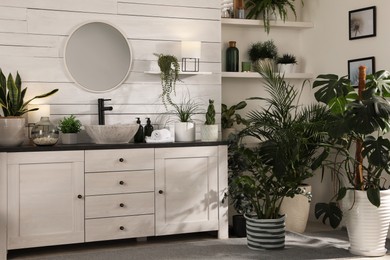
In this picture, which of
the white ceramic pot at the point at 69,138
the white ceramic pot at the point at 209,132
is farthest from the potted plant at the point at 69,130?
the white ceramic pot at the point at 209,132

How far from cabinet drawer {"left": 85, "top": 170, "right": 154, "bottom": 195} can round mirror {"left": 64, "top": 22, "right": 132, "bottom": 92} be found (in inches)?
32.4

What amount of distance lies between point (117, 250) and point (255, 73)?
7.14ft

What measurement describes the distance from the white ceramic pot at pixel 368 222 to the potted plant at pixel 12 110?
2560mm

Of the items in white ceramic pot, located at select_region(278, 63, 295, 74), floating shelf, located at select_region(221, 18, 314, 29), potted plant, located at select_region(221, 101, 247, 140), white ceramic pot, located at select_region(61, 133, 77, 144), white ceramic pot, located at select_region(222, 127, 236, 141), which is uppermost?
floating shelf, located at select_region(221, 18, 314, 29)

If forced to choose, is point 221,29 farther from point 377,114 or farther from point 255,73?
point 377,114

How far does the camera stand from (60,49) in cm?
510

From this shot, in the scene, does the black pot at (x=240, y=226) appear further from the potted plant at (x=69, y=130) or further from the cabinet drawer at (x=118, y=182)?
the potted plant at (x=69, y=130)

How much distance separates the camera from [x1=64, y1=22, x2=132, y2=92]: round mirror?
16.9 ft

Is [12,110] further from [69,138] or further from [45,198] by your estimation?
[45,198]

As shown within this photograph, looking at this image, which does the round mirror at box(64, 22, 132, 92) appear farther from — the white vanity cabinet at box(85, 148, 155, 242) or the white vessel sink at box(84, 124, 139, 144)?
the white vanity cabinet at box(85, 148, 155, 242)

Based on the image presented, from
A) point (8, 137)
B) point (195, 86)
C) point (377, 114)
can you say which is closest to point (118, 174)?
point (8, 137)

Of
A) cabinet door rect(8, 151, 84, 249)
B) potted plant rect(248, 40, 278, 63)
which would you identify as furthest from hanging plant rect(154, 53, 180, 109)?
cabinet door rect(8, 151, 84, 249)

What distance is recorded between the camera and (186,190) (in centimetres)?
506

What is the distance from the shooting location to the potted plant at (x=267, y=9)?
5.91 meters
